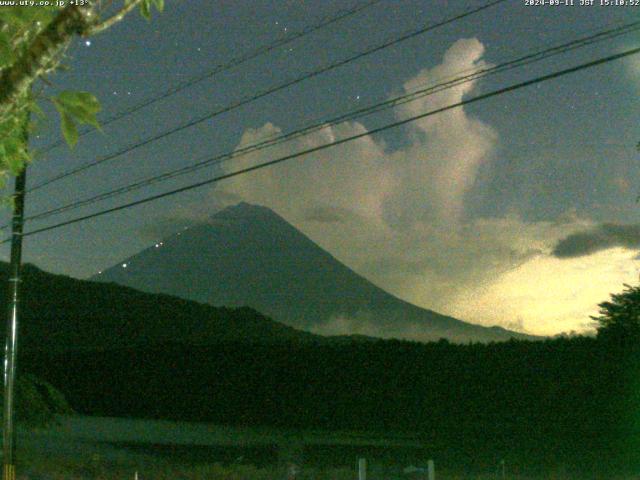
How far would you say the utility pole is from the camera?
14.8 m

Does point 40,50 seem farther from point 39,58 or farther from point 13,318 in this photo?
point 13,318

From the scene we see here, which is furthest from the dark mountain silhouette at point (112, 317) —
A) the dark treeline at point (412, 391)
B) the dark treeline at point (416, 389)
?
the dark treeline at point (412, 391)

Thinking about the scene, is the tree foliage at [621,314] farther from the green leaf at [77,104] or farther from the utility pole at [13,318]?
the green leaf at [77,104]

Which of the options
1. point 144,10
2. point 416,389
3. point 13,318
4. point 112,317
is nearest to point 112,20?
point 144,10

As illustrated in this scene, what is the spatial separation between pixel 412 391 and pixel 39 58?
88.7 ft

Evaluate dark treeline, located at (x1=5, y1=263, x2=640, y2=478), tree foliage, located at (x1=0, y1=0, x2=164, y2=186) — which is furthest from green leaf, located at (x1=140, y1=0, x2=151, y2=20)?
dark treeline, located at (x1=5, y1=263, x2=640, y2=478)

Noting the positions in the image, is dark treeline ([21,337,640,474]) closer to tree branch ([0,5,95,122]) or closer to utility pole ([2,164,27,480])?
utility pole ([2,164,27,480])

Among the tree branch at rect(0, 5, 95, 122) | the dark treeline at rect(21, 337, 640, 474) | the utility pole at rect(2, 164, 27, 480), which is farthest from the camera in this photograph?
the dark treeline at rect(21, 337, 640, 474)

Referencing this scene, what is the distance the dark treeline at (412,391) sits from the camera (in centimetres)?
2467

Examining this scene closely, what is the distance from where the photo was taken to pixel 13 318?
1523 centimetres

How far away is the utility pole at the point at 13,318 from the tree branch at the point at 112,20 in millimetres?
11346

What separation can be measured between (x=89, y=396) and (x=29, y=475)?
2275cm

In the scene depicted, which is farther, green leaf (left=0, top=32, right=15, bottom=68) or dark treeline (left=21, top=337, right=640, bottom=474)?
dark treeline (left=21, top=337, right=640, bottom=474)

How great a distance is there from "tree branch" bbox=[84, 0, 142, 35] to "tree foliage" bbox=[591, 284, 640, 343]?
80.8 feet
